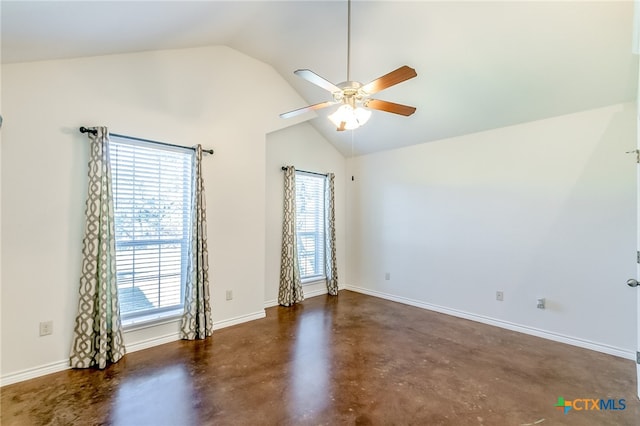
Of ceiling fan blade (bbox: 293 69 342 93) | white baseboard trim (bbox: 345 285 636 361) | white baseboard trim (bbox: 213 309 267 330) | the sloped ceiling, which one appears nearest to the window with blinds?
white baseboard trim (bbox: 213 309 267 330)

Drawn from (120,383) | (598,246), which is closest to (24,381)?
(120,383)

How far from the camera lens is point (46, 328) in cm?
261

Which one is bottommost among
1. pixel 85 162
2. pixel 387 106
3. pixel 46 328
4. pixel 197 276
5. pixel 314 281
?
pixel 314 281

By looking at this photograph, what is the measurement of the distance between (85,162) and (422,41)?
11.9 ft

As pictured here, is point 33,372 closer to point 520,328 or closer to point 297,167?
point 297,167

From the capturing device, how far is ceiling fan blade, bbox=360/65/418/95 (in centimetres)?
201

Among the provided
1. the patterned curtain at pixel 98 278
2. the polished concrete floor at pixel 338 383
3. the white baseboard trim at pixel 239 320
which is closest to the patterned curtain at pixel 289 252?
the white baseboard trim at pixel 239 320

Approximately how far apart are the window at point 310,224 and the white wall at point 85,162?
117 centimetres

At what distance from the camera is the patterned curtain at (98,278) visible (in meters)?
2.71

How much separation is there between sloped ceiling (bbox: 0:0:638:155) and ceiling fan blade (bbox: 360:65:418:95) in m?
1.19

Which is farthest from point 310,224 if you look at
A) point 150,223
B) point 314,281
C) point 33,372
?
point 33,372

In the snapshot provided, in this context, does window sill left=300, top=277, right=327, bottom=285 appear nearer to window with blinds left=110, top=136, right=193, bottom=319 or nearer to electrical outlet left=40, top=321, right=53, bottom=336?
window with blinds left=110, top=136, right=193, bottom=319

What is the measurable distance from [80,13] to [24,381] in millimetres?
2989

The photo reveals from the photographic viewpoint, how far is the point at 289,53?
3.82 m
